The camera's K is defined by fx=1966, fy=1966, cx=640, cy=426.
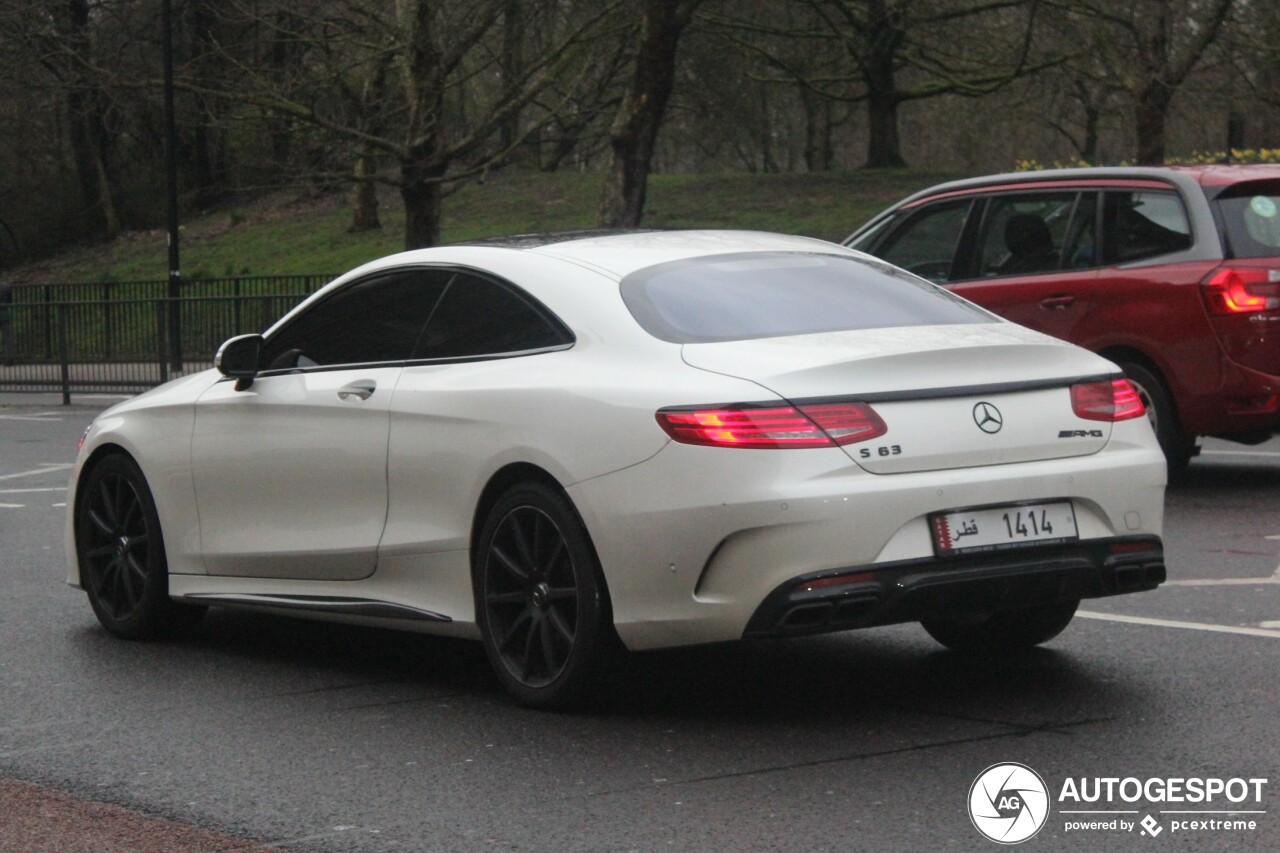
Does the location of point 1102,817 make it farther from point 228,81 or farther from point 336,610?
point 228,81

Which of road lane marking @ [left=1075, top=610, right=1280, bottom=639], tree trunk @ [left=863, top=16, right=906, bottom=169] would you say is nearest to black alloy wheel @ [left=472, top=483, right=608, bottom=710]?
road lane marking @ [left=1075, top=610, right=1280, bottom=639]

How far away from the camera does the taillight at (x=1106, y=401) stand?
19.3 ft

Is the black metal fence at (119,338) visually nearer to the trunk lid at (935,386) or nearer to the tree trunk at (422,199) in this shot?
the tree trunk at (422,199)

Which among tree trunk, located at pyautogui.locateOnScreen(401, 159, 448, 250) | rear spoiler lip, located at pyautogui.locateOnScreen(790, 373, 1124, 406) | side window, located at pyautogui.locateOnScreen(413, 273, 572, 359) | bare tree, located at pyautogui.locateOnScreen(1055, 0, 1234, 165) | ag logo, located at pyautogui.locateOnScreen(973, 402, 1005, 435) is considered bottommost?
ag logo, located at pyautogui.locateOnScreen(973, 402, 1005, 435)

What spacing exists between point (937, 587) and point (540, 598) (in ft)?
4.06

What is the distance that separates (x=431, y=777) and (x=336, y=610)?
1660 millimetres

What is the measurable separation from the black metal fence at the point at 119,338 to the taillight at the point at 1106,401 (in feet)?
63.1

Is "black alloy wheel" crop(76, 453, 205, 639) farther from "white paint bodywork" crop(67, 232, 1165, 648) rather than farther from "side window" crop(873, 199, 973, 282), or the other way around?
"side window" crop(873, 199, 973, 282)

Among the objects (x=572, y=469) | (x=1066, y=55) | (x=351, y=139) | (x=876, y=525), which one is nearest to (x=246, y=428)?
(x=572, y=469)

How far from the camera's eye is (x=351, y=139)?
26.6 meters

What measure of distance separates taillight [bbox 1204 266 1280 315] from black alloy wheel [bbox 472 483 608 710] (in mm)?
6147

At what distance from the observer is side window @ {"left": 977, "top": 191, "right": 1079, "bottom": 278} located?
39.2ft

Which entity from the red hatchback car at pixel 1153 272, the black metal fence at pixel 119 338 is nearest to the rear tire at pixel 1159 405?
the red hatchback car at pixel 1153 272

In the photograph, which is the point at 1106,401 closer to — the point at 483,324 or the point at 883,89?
the point at 483,324
